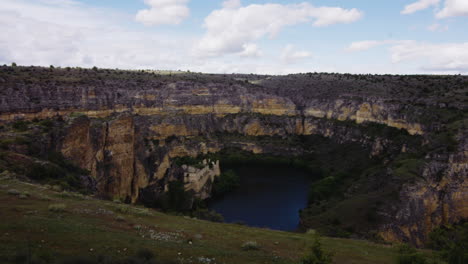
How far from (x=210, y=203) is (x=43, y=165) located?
36.4 meters

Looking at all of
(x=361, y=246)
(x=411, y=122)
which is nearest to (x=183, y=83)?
(x=411, y=122)

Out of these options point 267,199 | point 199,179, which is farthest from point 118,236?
point 267,199

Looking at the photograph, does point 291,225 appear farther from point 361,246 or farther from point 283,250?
point 283,250

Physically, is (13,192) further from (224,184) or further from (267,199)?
(267,199)

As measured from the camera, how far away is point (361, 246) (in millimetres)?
21984

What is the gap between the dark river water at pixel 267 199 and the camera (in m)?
54.0

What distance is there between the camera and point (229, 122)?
110 meters

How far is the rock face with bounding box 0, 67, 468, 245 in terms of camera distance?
4097 cm

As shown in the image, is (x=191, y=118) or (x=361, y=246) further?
(x=191, y=118)

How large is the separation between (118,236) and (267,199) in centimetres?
5195

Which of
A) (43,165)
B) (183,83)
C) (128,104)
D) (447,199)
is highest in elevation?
(183,83)

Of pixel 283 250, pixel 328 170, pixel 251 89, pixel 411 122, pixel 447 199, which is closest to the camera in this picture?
pixel 283 250

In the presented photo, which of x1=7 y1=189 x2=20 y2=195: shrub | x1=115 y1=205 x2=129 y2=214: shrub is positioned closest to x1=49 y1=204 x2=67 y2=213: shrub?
x1=115 y1=205 x2=129 y2=214: shrub

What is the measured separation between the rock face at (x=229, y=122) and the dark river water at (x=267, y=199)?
20.3ft
